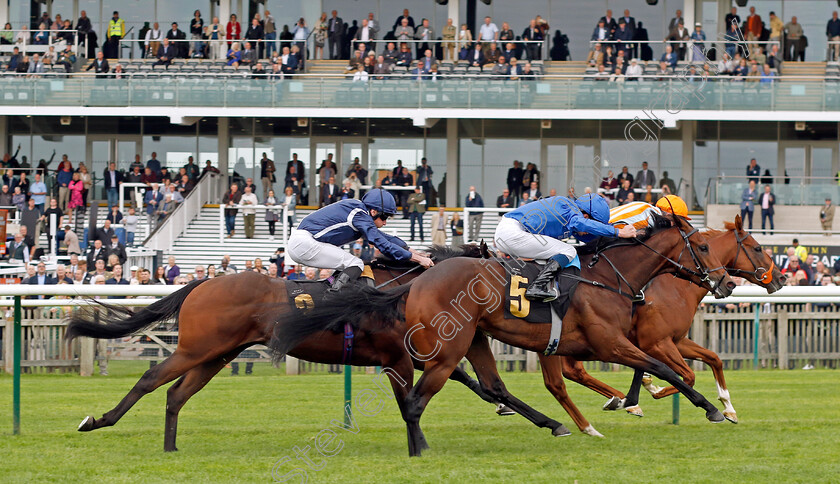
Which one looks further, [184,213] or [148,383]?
[184,213]

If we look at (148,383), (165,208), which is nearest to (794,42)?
(165,208)

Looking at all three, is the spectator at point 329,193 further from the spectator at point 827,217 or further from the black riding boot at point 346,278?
the black riding boot at point 346,278

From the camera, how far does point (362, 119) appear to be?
23.8 m

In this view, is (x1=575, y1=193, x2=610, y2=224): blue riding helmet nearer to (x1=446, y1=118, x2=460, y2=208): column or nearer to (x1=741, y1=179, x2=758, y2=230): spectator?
(x1=741, y1=179, x2=758, y2=230): spectator

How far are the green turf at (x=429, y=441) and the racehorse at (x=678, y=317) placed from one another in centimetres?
25

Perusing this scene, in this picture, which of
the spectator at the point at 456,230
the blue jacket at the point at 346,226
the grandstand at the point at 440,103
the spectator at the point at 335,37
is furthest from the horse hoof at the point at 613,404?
the spectator at the point at 335,37

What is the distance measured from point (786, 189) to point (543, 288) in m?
14.2

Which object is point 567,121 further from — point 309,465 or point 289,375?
point 309,465

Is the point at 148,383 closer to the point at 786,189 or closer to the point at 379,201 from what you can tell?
the point at 379,201

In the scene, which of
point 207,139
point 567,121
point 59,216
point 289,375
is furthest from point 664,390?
point 207,139

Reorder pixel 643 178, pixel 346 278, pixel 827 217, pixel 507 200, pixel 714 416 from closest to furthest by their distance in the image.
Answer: pixel 714 416 → pixel 346 278 → pixel 827 217 → pixel 643 178 → pixel 507 200

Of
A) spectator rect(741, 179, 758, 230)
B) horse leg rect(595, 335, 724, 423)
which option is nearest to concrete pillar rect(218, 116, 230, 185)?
spectator rect(741, 179, 758, 230)

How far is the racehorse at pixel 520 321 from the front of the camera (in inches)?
241

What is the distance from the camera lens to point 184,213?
20047mm
